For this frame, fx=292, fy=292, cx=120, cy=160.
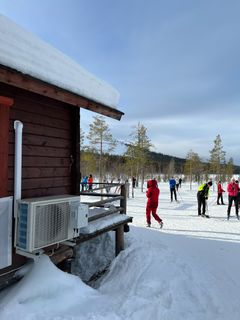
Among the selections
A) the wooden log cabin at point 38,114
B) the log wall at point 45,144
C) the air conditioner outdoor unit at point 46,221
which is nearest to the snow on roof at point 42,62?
the wooden log cabin at point 38,114

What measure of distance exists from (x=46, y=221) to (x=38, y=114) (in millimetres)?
1698

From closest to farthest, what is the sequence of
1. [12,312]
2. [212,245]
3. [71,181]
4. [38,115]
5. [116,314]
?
[12,312]
[116,314]
[38,115]
[71,181]
[212,245]

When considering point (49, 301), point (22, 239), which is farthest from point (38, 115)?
point (49, 301)

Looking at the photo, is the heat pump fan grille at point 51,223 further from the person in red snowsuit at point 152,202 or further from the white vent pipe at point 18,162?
the person in red snowsuit at point 152,202

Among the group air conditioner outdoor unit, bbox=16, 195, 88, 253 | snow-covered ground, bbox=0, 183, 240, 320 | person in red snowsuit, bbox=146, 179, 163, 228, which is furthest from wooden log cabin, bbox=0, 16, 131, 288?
person in red snowsuit, bbox=146, 179, 163, 228

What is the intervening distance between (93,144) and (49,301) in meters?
22.7

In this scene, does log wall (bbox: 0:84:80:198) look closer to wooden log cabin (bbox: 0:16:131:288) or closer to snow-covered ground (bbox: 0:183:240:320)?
wooden log cabin (bbox: 0:16:131:288)

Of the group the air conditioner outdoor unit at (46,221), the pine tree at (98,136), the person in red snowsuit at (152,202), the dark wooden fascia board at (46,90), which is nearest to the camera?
the dark wooden fascia board at (46,90)

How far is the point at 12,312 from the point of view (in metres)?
3.31

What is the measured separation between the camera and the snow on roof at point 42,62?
3451mm

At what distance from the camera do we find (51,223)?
161 inches

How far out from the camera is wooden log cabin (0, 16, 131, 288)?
3617mm

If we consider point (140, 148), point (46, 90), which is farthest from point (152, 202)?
point (140, 148)

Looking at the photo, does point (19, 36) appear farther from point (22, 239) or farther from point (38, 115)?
point (22, 239)
